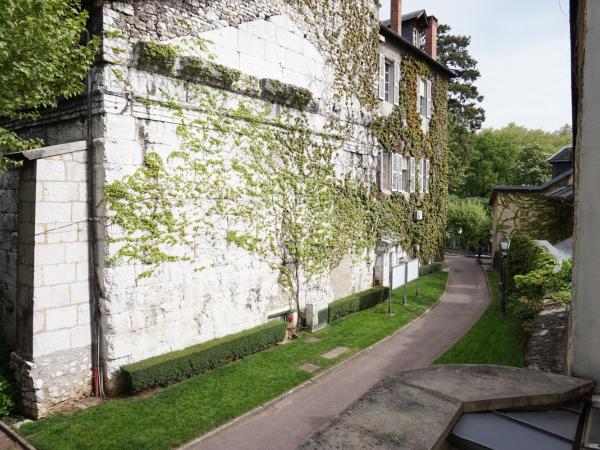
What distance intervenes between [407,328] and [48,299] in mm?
10664

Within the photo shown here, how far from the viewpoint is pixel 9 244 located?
32.2ft

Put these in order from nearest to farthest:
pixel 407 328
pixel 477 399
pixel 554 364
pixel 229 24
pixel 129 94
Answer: pixel 477 399, pixel 554 364, pixel 129 94, pixel 229 24, pixel 407 328

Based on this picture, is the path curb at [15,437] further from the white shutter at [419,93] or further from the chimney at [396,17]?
the chimney at [396,17]

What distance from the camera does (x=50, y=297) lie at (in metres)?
8.28

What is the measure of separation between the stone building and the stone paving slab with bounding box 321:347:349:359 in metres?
2.16

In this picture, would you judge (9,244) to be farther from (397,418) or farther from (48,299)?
(397,418)

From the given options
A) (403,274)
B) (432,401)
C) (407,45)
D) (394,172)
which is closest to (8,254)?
(432,401)

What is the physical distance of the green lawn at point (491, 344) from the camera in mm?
10852

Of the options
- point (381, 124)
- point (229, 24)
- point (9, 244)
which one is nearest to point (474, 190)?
point (381, 124)

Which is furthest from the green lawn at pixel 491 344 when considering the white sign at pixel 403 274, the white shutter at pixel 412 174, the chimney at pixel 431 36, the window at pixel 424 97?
the chimney at pixel 431 36

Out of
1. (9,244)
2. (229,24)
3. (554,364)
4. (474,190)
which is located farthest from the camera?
(474,190)

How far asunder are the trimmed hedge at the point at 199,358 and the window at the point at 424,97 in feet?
51.1

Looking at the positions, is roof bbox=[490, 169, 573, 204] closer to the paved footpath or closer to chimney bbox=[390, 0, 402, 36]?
the paved footpath

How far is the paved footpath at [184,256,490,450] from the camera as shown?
770 cm
